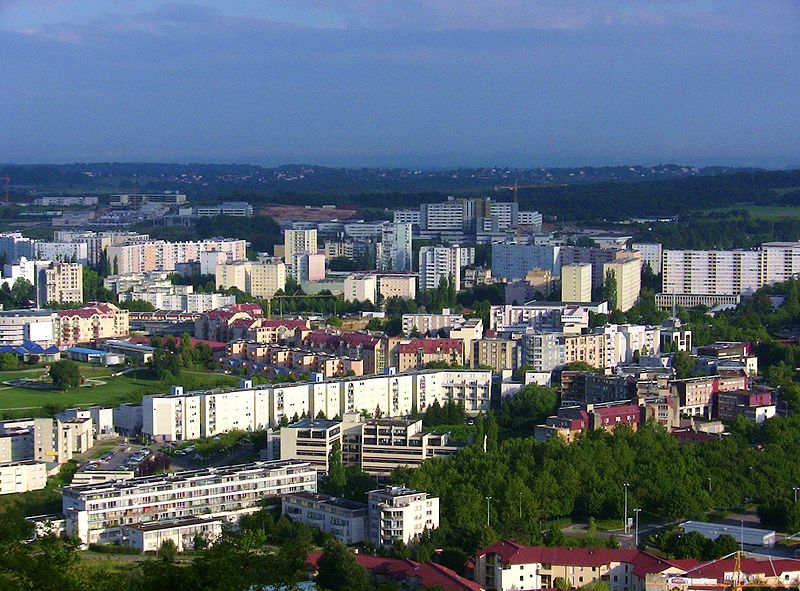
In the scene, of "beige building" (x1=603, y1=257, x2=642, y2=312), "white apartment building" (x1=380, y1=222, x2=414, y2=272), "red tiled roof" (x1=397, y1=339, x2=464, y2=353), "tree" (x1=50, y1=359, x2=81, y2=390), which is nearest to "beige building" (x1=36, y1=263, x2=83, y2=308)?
"white apartment building" (x1=380, y1=222, x2=414, y2=272)

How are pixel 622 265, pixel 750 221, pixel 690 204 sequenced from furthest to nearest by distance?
pixel 690 204 < pixel 750 221 < pixel 622 265

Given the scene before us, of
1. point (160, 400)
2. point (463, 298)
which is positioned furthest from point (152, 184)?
point (160, 400)

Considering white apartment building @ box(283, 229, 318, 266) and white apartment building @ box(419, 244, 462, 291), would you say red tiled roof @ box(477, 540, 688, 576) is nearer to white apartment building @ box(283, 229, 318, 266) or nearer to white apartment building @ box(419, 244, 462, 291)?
white apartment building @ box(419, 244, 462, 291)

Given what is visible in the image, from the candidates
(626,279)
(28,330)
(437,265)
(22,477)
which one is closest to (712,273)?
(626,279)

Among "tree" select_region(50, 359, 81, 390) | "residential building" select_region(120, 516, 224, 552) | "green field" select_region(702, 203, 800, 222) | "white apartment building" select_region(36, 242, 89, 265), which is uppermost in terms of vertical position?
"green field" select_region(702, 203, 800, 222)

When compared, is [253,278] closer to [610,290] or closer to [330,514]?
[610,290]

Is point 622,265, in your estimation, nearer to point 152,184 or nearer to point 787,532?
point 787,532
